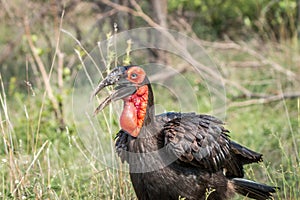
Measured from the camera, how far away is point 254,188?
156 inches

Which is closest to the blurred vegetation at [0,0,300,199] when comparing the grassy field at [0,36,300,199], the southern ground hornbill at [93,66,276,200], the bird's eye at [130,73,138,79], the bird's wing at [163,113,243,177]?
the grassy field at [0,36,300,199]

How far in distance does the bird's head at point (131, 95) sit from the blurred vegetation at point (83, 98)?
0.57 meters

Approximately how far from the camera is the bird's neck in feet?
11.4

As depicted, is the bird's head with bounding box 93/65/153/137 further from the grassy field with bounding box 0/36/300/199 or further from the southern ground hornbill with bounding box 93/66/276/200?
the grassy field with bounding box 0/36/300/199

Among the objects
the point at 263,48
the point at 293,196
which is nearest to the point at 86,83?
the point at 293,196

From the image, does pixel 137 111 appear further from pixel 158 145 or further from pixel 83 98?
pixel 83 98

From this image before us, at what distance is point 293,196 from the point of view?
4293 millimetres

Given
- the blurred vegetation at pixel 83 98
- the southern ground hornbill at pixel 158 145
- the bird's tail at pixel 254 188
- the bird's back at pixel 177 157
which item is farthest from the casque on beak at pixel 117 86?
the bird's tail at pixel 254 188

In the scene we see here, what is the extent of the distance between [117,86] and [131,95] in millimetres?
107

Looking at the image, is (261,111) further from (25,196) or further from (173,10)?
(25,196)

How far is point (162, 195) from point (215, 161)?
17.4 inches

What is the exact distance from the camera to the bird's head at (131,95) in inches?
136

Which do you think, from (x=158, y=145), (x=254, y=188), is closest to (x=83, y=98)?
(x=158, y=145)

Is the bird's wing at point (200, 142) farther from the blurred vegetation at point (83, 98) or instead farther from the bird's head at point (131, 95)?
the blurred vegetation at point (83, 98)
